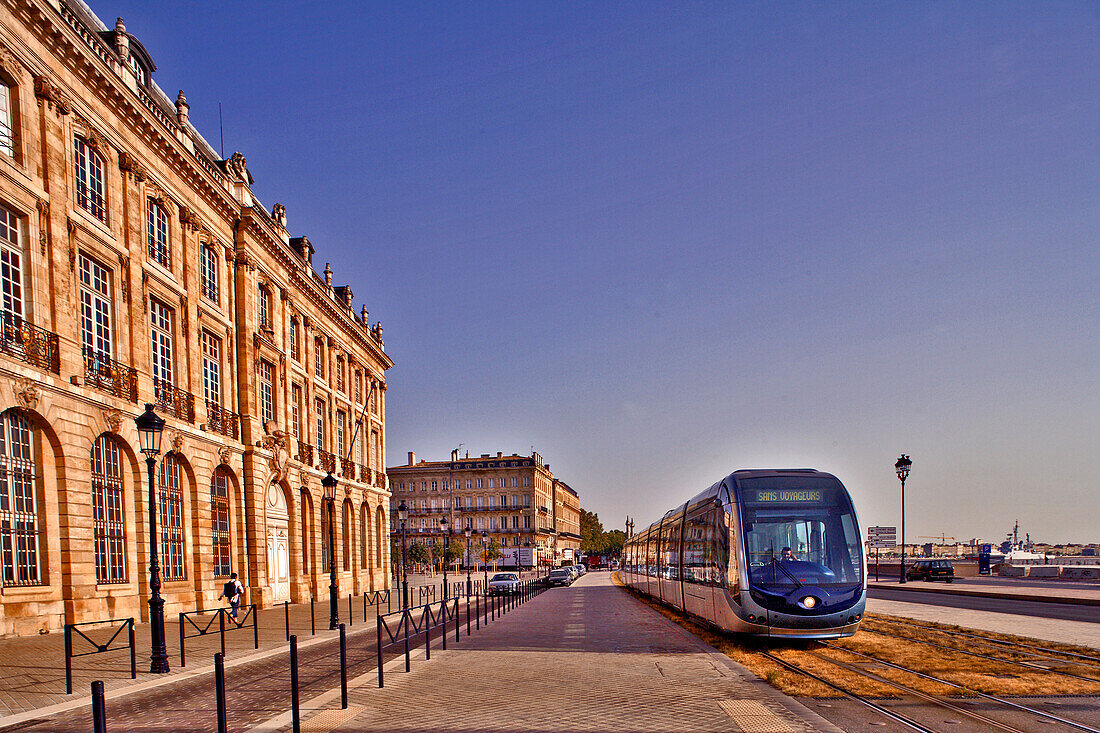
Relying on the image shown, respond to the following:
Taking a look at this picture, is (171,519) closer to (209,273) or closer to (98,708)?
(209,273)

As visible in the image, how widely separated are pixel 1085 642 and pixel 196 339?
2697 cm

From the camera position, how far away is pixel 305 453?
41.1 metres

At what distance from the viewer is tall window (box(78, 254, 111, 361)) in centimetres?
2302

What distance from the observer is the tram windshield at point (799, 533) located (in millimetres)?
15617

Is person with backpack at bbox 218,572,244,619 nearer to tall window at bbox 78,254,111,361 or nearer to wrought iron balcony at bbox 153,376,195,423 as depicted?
wrought iron balcony at bbox 153,376,195,423

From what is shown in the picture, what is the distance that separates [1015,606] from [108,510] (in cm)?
2736

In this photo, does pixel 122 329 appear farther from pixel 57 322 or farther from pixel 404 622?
pixel 404 622

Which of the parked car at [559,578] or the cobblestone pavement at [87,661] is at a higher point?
the cobblestone pavement at [87,661]

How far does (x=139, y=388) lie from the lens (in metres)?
25.0

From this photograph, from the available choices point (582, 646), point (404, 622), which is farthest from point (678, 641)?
point (404, 622)

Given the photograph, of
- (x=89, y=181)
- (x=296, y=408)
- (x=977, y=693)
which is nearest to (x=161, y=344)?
(x=89, y=181)

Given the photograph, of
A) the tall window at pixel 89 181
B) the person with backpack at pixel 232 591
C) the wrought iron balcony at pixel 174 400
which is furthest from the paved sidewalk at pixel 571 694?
the tall window at pixel 89 181

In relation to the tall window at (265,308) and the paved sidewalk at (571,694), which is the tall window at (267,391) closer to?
the tall window at (265,308)

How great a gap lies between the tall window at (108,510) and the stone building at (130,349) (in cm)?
6
